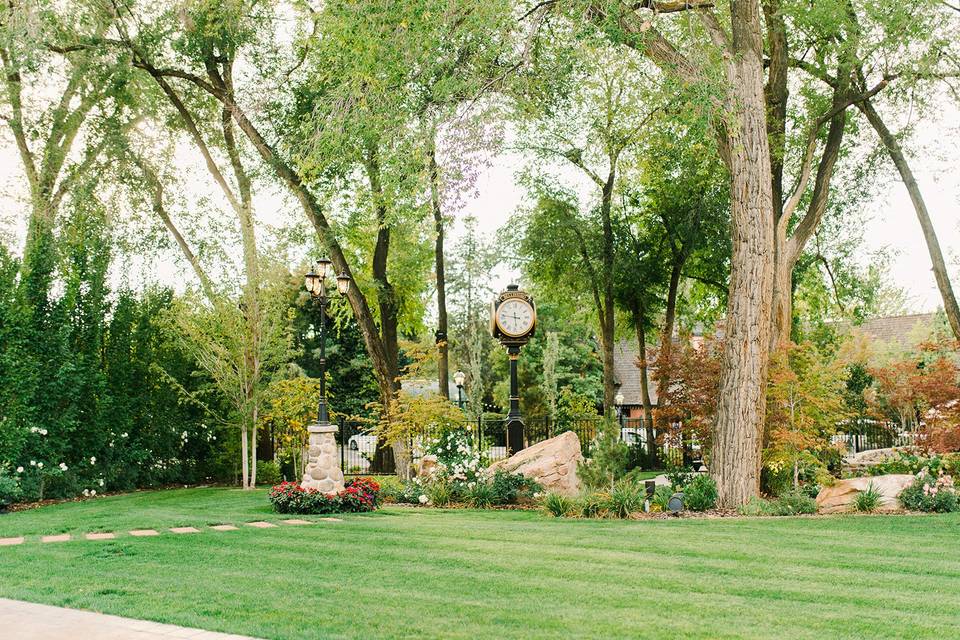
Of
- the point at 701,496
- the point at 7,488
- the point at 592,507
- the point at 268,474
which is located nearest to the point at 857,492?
the point at 701,496

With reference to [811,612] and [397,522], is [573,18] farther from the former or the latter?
[811,612]

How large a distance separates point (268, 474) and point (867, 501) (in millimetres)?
11533

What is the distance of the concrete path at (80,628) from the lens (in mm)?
4512

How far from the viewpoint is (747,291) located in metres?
10.9

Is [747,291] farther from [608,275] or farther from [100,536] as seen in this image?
[608,275]

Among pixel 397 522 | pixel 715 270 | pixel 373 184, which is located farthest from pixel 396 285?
pixel 397 522

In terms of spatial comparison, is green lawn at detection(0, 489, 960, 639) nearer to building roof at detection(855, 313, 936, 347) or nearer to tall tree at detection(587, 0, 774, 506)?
tall tree at detection(587, 0, 774, 506)

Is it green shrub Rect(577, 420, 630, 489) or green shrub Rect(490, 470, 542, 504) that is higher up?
green shrub Rect(577, 420, 630, 489)

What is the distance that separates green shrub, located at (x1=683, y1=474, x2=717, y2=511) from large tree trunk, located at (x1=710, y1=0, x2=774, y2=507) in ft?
0.36

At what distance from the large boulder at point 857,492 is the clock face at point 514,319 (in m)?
5.82

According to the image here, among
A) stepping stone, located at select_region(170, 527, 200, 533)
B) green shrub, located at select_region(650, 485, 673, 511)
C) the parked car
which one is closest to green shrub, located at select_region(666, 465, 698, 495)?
green shrub, located at select_region(650, 485, 673, 511)

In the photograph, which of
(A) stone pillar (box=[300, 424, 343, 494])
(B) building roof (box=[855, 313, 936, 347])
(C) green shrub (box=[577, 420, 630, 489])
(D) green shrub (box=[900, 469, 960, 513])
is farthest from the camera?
(B) building roof (box=[855, 313, 936, 347])

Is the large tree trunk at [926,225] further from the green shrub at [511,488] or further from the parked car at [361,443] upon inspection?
the parked car at [361,443]

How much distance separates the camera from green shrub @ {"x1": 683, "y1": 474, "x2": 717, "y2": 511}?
10805 mm
